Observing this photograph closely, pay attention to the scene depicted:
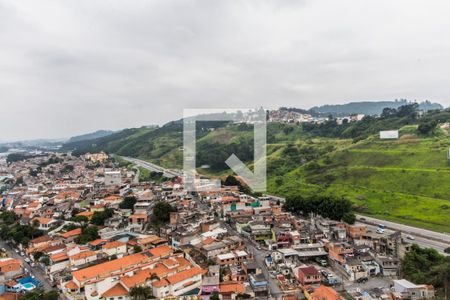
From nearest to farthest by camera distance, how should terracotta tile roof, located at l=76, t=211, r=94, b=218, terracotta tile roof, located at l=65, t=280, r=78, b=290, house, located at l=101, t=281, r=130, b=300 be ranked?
house, located at l=101, t=281, r=130, b=300 → terracotta tile roof, located at l=65, t=280, r=78, b=290 → terracotta tile roof, located at l=76, t=211, r=94, b=218

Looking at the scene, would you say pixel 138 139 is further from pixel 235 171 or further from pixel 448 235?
pixel 448 235

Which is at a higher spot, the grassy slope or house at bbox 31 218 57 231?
the grassy slope

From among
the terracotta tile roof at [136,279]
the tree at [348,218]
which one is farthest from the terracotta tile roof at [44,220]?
the tree at [348,218]

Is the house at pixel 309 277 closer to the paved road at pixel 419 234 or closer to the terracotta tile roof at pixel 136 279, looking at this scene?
the terracotta tile roof at pixel 136 279

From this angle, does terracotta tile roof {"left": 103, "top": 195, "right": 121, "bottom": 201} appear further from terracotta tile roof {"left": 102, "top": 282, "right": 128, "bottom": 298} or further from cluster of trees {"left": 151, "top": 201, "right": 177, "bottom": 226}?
terracotta tile roof {"left": 102, "top": 282, "right": 128, "bottom": 298}

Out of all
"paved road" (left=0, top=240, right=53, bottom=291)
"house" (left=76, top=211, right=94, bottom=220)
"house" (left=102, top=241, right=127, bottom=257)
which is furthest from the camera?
"house" (left=76, top=211, right=94, bottom=220)

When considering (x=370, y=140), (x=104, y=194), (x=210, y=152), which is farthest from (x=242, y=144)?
(x=104, y=194)

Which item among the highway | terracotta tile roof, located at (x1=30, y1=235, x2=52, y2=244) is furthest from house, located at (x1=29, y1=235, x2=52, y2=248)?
the highway

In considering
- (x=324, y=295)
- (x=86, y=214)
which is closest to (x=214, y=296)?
(x=324, y=295)
